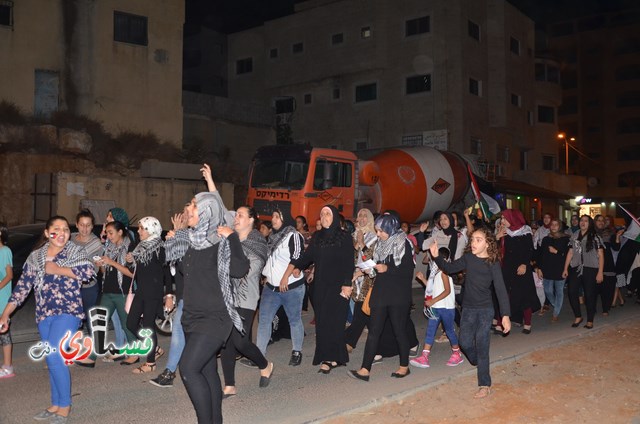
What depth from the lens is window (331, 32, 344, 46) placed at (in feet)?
120

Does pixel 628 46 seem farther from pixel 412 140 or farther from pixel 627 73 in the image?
pixel 412 140

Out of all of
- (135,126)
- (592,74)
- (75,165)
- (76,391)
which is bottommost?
(76,391)

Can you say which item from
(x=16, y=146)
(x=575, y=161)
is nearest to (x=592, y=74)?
(x=575, y=161)

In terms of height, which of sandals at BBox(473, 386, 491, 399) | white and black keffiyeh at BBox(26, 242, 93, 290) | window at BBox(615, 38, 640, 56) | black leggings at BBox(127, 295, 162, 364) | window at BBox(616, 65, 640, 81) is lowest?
sandals at BBox(473, 386, 491, 399)

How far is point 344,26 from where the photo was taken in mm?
36562

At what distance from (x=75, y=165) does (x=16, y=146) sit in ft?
6.18

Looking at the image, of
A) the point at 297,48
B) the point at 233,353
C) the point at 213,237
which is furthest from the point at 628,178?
the point at 213,237

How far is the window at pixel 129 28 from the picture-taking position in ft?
80.6

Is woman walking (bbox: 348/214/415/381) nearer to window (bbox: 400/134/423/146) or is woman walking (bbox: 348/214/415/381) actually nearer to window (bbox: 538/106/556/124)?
window (bbox: 400/134/423/146)

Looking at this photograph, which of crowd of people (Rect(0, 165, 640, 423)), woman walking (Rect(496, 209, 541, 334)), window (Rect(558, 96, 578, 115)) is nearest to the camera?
crowd of people (Rect(0, 165, 640, 423))

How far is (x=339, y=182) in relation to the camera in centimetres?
1622

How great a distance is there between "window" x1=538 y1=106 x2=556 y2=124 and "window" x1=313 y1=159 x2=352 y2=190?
97.9 feet

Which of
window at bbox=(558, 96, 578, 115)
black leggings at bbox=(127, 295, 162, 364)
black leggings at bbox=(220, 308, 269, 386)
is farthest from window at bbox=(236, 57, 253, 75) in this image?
window at bbox=(558, 96, 578, 115)

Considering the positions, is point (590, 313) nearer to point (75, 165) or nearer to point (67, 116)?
point (75, 165)
